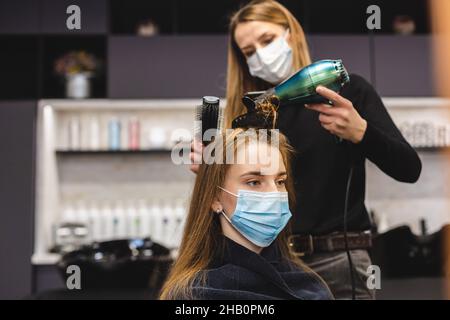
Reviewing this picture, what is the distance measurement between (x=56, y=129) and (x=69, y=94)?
262mm

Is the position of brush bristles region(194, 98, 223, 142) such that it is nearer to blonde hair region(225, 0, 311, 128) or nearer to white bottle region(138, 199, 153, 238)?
blonde hair region(225, 0, 311, 128)

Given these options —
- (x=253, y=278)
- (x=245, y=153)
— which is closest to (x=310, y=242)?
(x=253, y=278)

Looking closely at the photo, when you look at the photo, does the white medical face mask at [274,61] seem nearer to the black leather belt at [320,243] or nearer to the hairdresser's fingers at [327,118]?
the hairdresser's fingers at [327,118]

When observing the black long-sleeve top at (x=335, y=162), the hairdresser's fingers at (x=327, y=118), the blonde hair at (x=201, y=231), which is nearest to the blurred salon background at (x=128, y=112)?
the black long-sleeve top at (x=335, y=162)

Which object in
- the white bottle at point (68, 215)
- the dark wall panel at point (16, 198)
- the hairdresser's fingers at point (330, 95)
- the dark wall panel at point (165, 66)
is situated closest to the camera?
the hairdresser's fingers at point (330, 95)

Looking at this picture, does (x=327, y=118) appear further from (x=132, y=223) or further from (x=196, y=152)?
(x=132, y=223)

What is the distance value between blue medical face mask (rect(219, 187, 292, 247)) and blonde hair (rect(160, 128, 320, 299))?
4 cm

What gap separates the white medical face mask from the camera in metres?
1.03

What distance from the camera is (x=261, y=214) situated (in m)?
0.98

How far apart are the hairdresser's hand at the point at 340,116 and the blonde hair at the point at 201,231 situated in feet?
0.41

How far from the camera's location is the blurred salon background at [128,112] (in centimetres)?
289

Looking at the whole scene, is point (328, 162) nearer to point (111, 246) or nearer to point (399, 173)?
point (399, 173)

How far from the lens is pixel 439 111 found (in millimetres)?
3104

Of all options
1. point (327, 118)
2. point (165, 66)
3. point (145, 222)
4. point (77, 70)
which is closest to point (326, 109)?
point (327, 118)
